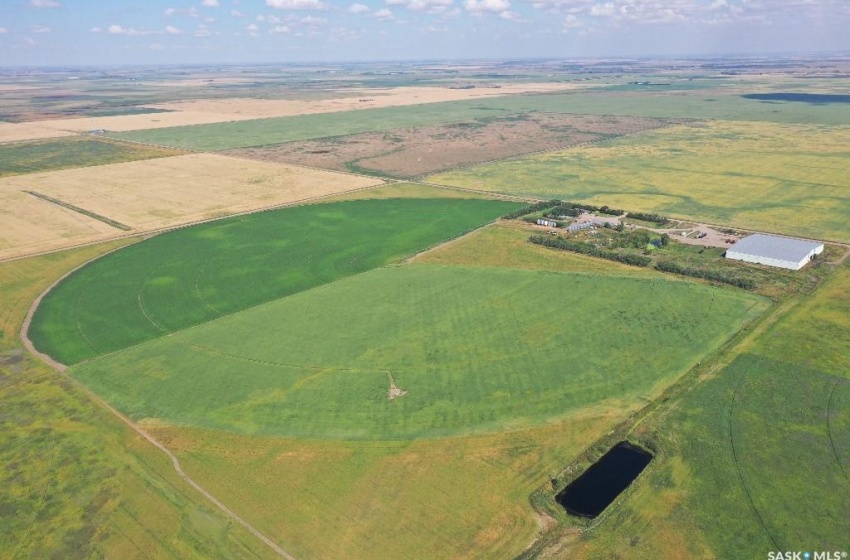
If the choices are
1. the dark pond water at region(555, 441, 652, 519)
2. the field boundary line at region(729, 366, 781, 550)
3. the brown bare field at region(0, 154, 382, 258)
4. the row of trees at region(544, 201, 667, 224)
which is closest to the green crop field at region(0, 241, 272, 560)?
the dark pond water at region(555, 441, 652, 519)

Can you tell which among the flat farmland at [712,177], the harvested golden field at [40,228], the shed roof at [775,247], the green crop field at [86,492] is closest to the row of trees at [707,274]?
the shed roof at [775,247]

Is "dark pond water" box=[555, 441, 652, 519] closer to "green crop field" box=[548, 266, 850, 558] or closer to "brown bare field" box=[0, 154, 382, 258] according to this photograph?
"green crop field" box=[548, 266, 850, 558]

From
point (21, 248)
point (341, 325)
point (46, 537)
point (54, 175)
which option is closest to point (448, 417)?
point (341, 325)

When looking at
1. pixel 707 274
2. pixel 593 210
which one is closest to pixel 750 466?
pixel 707 274

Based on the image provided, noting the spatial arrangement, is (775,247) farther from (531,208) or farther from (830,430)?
(830,430)

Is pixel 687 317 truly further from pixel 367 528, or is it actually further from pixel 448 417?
pixel 367 528

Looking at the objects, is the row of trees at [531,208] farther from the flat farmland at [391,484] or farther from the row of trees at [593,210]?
the flat farmland at [391,484]
